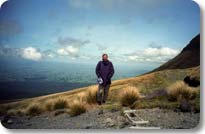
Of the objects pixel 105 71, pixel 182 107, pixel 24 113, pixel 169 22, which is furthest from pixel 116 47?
pixel 24 113

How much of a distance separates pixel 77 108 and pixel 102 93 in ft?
0.96

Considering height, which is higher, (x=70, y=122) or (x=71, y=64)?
(x=71, y=64)

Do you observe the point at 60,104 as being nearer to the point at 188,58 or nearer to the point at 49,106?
the point at 49,106

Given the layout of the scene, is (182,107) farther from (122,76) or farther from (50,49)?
(50,49)

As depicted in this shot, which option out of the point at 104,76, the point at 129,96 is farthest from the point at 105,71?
the point at 129,96

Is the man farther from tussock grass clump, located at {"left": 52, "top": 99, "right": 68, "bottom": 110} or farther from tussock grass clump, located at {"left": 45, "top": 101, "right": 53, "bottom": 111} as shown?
tussock grass clump, located at {"left": 45, "top": 101, "right": 53, "bottom": 111}

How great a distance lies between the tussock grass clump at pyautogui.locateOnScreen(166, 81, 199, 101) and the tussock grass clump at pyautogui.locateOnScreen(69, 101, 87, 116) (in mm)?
859

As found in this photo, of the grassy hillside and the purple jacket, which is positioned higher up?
the purple jacket

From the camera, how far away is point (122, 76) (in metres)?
3.89

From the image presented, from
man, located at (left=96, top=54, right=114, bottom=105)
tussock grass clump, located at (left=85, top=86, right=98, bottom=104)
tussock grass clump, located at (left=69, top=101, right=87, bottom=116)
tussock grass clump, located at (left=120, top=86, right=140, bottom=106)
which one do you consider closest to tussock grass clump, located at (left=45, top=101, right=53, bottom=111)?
tussock grass clump, located at (left=69, top=101, right=87, bottom=116)

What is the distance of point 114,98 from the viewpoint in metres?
3.93

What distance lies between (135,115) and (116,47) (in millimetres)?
700

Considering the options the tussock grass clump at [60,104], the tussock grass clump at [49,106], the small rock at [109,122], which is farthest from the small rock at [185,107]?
the tussock grass clump at [49,106]

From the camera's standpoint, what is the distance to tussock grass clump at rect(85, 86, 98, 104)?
3959mm
